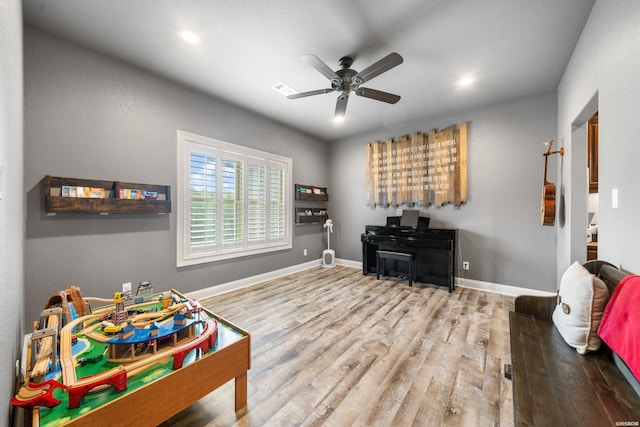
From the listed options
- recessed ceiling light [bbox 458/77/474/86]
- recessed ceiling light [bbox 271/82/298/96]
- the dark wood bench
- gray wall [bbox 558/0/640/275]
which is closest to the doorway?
gray wall [bbox 558/0/640/275]

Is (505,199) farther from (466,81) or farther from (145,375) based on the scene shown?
(145,375)

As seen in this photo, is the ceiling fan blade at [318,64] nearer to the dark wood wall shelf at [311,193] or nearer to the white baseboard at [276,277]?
the dark wood wall shelf at [311,193]

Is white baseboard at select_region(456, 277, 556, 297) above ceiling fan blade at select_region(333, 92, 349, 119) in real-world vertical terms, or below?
below

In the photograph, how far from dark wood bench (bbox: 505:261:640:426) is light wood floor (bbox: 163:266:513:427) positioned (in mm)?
448

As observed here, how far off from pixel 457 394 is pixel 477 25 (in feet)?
9.54

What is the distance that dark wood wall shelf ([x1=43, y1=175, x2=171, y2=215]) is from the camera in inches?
86.7

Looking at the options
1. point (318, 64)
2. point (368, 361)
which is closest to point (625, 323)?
point (368, 361)

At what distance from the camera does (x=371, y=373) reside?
179 centimetres

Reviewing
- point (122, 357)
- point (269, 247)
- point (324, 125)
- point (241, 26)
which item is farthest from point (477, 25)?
point (269, 247)

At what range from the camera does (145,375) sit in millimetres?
1177

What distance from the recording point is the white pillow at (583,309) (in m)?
1.21

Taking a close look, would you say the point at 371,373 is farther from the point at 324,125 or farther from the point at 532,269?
the point at 324,125

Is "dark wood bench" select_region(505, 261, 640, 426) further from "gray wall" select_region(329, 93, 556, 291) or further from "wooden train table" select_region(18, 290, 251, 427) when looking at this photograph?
"gray wall" select_region(329, 93, 556, 291)

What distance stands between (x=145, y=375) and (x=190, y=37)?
2710 millimetres
